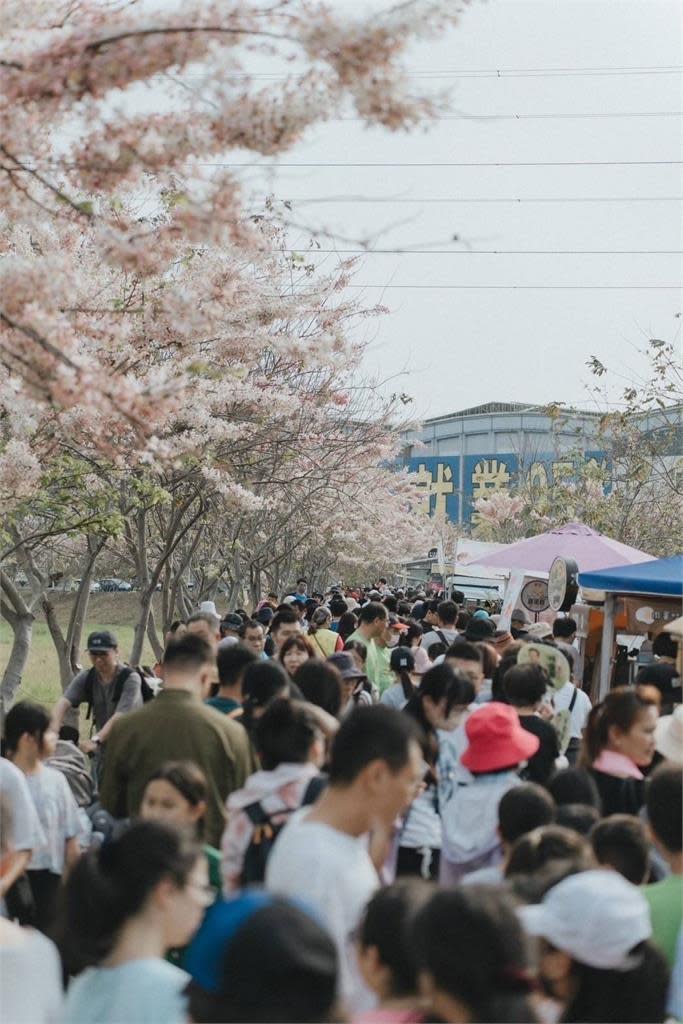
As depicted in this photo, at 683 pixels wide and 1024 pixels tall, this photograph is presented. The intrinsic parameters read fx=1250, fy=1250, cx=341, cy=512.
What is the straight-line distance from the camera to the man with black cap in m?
7.48

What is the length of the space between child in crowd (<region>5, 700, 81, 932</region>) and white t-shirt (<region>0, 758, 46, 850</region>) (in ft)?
0.69

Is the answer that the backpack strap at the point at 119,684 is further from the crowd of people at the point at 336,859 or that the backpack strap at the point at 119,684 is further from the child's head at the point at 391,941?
the child's head at the point at 391,941

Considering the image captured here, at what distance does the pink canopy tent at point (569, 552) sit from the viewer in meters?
14.7

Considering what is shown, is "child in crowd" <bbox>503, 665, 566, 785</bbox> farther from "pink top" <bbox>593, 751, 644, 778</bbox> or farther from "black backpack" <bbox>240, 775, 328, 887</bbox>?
"black backpack" <bbox>240, 775, 328, 887</bbox>

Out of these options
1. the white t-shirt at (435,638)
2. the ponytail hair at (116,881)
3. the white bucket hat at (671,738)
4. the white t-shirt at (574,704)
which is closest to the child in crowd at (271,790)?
the ponytail hair at (116,881)

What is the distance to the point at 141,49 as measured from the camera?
4.99 metres

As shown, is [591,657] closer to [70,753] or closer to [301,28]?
[70,753]

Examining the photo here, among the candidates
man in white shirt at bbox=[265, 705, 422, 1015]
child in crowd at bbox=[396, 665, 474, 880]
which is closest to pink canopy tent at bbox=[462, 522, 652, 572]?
child in crowd at bbox=[396, 665, 474, 880]

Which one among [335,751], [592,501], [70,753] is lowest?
[70,753]

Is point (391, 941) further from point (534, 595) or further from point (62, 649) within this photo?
point (62, 649)

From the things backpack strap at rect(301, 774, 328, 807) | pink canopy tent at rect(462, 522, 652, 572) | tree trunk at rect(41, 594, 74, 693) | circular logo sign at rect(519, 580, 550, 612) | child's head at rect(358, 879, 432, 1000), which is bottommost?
tree trunk at rect(41, 594, 74, 693)

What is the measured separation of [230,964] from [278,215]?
4.60 metres

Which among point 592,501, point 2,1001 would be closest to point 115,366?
point 2,1001

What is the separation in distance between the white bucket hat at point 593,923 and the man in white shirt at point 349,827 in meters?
0.49
